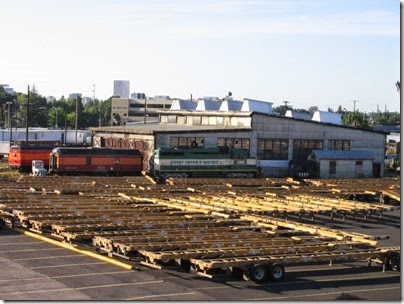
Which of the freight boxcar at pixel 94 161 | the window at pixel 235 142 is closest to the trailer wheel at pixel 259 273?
the freight boxcar at pixel 94 161

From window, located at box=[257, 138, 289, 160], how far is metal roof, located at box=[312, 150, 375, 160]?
3008mm

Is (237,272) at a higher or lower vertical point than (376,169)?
lower

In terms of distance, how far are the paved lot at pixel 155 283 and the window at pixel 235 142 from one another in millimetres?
42222

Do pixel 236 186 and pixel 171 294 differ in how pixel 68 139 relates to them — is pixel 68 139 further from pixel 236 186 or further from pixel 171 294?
pixel 171 294

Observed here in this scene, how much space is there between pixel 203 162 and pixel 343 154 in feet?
49.2

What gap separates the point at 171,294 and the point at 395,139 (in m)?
112

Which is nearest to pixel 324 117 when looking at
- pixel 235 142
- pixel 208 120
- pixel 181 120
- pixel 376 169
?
pixel 376 169

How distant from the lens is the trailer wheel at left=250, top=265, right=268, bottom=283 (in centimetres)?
2633

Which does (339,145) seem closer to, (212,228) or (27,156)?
(27,156)

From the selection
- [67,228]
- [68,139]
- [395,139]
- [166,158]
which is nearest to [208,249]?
[67,228]

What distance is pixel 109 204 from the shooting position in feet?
141

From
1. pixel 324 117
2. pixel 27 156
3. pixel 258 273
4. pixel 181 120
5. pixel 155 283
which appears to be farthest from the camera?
pixel 324 117

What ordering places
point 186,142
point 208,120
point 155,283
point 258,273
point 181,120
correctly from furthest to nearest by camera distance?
point 181,120, point 208,120, point 186,142, point 258,273, point 155,283

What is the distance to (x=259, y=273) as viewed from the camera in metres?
26.5
